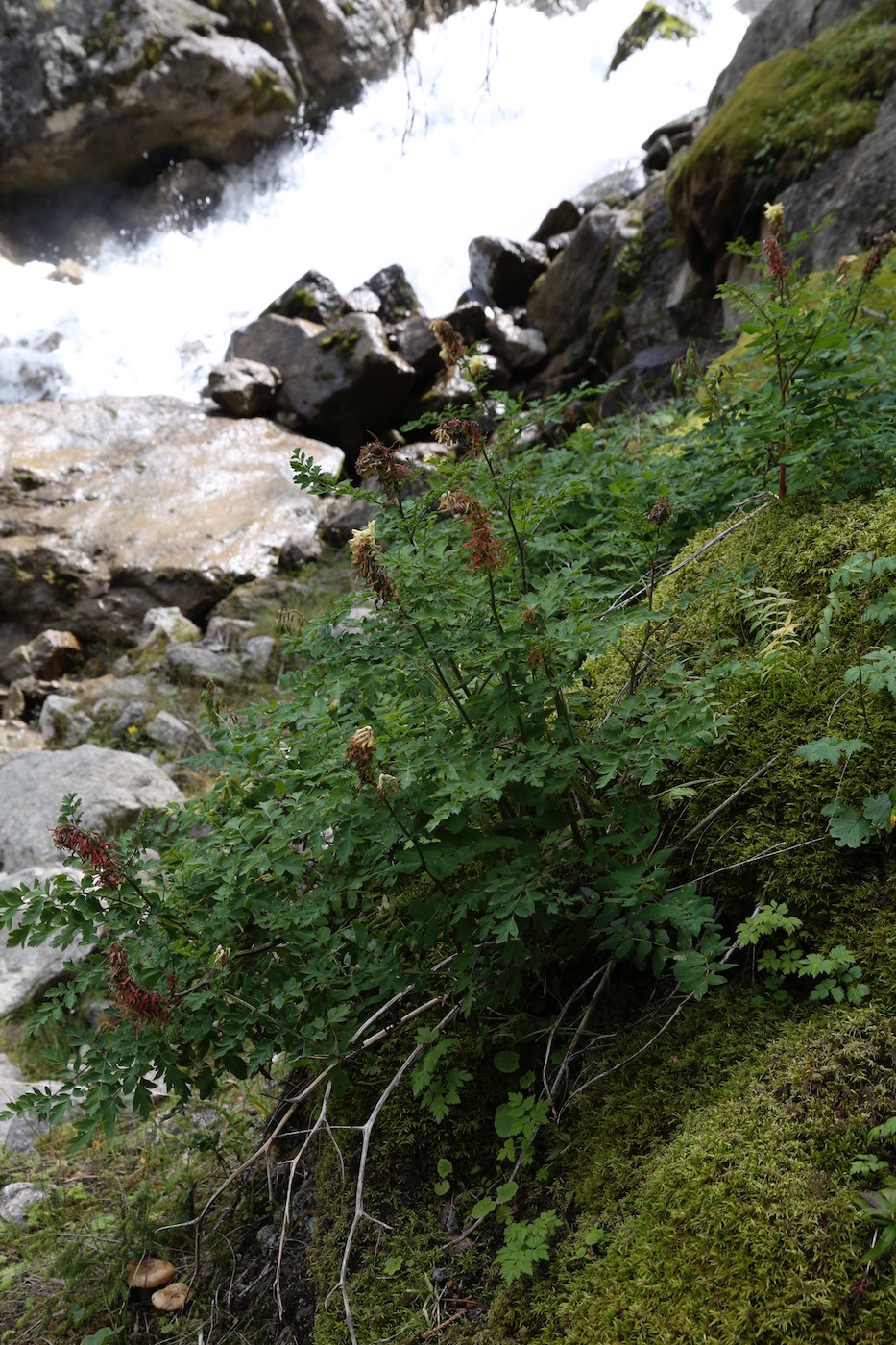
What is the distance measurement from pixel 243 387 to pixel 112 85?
1219 centimetres

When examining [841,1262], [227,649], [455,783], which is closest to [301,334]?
[227,649]

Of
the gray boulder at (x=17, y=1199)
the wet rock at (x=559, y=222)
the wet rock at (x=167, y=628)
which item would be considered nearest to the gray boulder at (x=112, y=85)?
the wet rock at (x=559, y=222)

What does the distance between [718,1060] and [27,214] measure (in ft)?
80.3

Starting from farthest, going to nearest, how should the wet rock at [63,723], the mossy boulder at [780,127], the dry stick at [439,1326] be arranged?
the wet rock at [63,723] → the mossy boulder at [780,127] → the dry stick at [439,1326]

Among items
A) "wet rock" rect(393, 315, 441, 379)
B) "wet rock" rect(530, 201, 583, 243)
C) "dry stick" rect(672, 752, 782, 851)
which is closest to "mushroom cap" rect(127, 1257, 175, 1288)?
"dry stick" rect(672, 752, 782, 851)

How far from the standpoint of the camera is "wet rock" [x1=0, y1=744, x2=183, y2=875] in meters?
5.52

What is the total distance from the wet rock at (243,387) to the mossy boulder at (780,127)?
6202mm

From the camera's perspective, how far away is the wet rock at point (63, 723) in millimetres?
7742

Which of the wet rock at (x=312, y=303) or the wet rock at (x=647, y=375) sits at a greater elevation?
the wet rock at (x=312, y=303)

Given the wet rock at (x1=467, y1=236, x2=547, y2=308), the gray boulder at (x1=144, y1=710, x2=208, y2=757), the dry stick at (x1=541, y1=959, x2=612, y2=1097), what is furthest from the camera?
the wet rock at (x1=467, y1=236, x2=547, y2=308)

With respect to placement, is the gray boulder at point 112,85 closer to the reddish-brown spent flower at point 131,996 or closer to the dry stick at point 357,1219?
the reddish-brown spent flower at point 131,996

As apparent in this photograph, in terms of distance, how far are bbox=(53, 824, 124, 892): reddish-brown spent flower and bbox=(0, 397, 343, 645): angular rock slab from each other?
7.57m

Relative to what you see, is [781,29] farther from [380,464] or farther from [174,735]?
[380,464]

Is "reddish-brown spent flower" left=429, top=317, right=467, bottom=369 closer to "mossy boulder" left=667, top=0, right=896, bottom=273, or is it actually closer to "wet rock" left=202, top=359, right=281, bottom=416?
"mossy boulder" left=667, top=0, right=896, bottom=273
